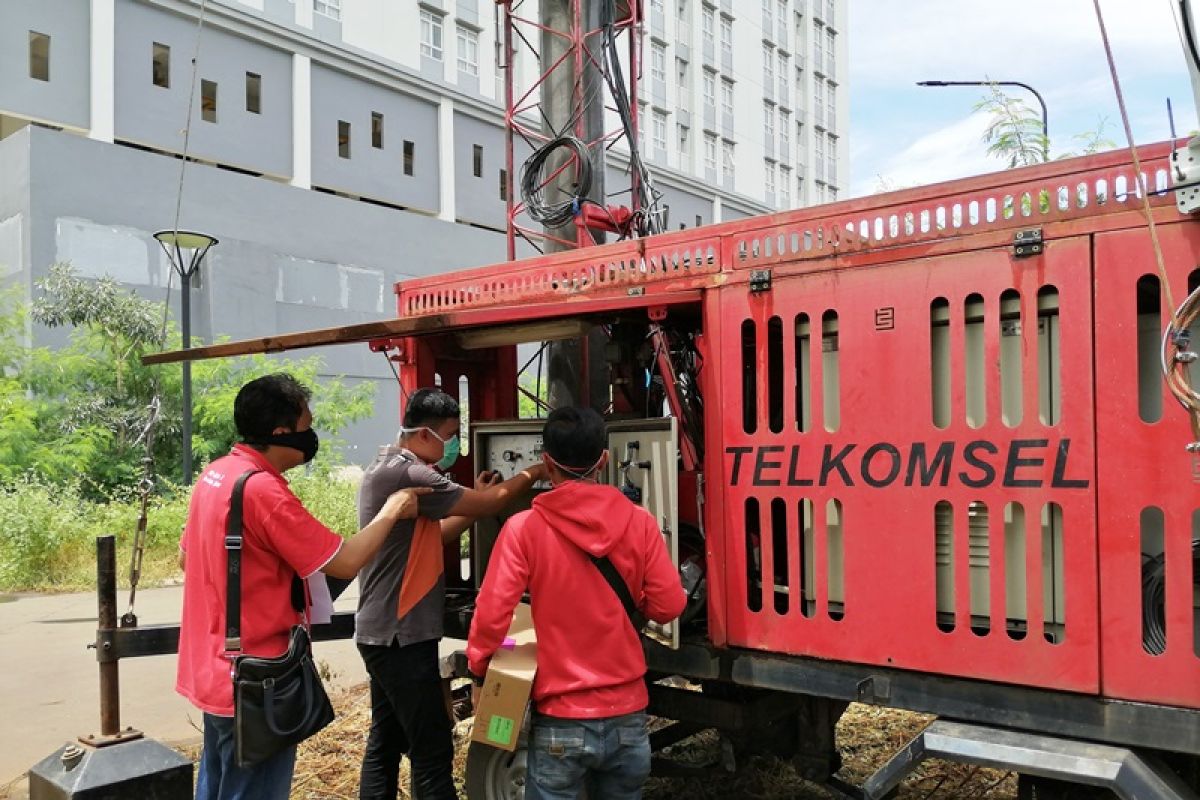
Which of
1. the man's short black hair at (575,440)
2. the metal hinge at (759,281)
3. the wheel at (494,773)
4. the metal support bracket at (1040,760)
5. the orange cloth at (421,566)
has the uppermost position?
the metal hinge at (759,281)

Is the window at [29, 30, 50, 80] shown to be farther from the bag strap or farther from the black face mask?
the bag strap

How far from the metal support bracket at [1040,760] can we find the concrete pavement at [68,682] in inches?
176

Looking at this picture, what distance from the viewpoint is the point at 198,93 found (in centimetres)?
2286

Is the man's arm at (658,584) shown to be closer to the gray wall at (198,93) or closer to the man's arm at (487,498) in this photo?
the man's arm at (487,498)

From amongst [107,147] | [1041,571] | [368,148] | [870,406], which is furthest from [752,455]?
[368,148]

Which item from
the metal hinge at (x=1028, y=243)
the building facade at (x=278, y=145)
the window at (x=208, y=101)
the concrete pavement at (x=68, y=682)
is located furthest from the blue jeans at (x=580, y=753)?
the window at (x=208, y=101)

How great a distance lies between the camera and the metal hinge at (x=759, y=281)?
332cm

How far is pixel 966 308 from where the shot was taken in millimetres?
2922

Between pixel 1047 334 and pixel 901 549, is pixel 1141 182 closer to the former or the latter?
pixel 1047 334

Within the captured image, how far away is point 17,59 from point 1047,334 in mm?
23406

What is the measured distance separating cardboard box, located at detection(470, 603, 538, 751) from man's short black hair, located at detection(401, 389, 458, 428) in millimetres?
1091

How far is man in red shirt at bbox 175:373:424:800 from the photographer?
2902mm

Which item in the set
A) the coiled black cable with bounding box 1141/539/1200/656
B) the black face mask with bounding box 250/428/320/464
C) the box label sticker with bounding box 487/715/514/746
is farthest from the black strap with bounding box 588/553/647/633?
the coiled black cable with bounding box 1141/539/1200/656

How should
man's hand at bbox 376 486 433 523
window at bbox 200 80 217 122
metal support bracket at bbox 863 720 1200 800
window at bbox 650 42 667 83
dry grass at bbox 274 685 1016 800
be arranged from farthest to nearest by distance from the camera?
window at bbox 650 42 667 83 → window at bbox 200 80 217 122 → dry grass at bbox 274 685 1016 800 → man's hand at bbox 376 486 433 523 → metal support bracket at bbox 863 720 1200 800
